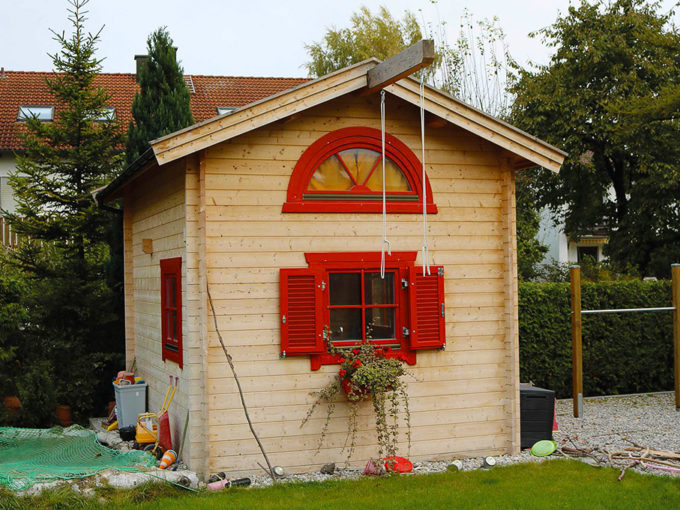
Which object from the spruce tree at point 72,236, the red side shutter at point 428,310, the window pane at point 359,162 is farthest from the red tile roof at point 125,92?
the red side shutter at point 428,310

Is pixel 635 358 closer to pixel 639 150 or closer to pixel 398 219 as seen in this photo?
pixel 398 219

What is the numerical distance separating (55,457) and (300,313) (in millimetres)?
3166

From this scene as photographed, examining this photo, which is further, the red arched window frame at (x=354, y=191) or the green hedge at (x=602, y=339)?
the green hedge at (x=602, y=339)

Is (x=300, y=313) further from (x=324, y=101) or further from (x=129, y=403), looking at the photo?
(x=129, y=403)

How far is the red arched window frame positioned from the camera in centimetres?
793

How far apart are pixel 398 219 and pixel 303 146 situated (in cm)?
128

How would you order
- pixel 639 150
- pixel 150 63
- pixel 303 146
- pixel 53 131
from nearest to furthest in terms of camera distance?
pixel 303 146, pixel 53 131, pixel 150 63, pixel 639 150

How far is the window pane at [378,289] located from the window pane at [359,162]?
3.41 ft

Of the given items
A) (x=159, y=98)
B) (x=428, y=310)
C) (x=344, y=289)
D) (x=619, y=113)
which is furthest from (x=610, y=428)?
(x=619, y=113)

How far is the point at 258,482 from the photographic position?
7465 millimetres

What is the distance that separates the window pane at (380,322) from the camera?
8070 mm

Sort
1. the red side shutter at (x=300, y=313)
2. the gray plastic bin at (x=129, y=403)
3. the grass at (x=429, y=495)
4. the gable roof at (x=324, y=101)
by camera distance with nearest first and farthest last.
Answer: the grass at (x=429, y=495)
the gable roof at (x=324, y=101)
the red side shutter at (x=300, y=313)
the gray plastic bin at (x=129, y=403)

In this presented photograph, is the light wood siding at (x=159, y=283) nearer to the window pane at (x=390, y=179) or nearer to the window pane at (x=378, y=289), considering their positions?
the window pane at (x=378, y=289)

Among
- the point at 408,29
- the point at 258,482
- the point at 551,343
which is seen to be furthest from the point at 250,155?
the point at 408,29
